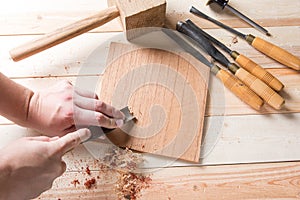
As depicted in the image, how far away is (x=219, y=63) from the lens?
901mm

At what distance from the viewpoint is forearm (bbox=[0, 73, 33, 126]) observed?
806mm

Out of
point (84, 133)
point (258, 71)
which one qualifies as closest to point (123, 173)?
point (84, 133)

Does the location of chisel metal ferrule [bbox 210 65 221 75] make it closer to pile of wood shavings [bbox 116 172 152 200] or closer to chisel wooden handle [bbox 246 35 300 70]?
chisel wooden handle [bbox 246 35 300 70]

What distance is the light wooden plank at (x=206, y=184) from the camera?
0.80 metres

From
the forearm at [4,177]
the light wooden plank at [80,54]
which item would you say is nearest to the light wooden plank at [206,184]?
the forearm at [4,177]

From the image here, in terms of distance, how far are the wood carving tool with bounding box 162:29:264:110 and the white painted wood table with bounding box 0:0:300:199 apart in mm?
16

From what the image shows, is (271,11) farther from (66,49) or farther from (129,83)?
(66,49)

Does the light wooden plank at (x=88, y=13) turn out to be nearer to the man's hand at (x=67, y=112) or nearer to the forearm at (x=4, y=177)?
the man's hand at (x=67, y=112)

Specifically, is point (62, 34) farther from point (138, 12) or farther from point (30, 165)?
point (30, 165)

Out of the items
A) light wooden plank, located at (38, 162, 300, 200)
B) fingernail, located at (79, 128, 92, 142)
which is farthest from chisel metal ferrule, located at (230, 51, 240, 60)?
fingernail, located at (79, 128, 92, 142)

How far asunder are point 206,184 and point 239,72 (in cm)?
24

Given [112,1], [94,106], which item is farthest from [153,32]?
[94,106]

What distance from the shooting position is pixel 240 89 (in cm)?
86

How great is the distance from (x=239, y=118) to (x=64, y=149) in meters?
0.36
